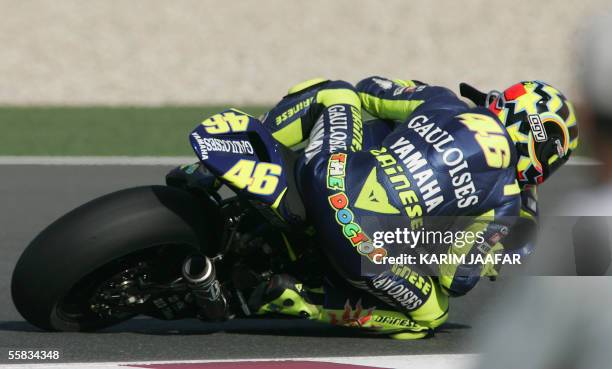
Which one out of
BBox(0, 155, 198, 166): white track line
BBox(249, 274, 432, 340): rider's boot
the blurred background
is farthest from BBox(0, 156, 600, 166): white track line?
BBox(249, 274, 432, 340): rider's boot

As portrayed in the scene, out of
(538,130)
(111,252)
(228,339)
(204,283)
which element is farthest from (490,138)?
(111,252)

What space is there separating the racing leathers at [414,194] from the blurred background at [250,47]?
7995 millimetres

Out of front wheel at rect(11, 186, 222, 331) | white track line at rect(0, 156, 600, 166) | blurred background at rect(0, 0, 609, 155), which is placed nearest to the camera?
front wheel at rect(11, 186, 222, 331)

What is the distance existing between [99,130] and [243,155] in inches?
263

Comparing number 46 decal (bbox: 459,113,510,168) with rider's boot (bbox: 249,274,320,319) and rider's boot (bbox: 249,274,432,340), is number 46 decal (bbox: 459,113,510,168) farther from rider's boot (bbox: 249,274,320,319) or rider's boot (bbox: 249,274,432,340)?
rider's boot (bbox: 249,274,320,319)

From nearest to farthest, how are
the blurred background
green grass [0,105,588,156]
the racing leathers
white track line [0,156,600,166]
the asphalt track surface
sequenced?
the racing leathers < the asphalt track surface < white track line [0,156,600,166] < green grass [0,105,588,156] < the blurred background

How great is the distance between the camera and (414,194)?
5379 millimetres

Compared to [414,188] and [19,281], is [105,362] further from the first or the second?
[414,188]

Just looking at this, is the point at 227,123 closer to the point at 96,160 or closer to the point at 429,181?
the point at 429,181

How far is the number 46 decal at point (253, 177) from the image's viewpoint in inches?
207

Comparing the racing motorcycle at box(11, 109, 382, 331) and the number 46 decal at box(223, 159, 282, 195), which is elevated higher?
the number 46 decal at box(223, 159, 282, 195)

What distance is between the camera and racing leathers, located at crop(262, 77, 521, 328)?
5355 millimetres

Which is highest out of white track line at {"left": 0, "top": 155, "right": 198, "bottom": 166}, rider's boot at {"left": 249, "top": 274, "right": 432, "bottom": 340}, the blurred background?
rider's boot at {"left": 249, "top": 274, "right": 432, "bottom": 340}

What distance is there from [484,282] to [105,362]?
231 centimetres
